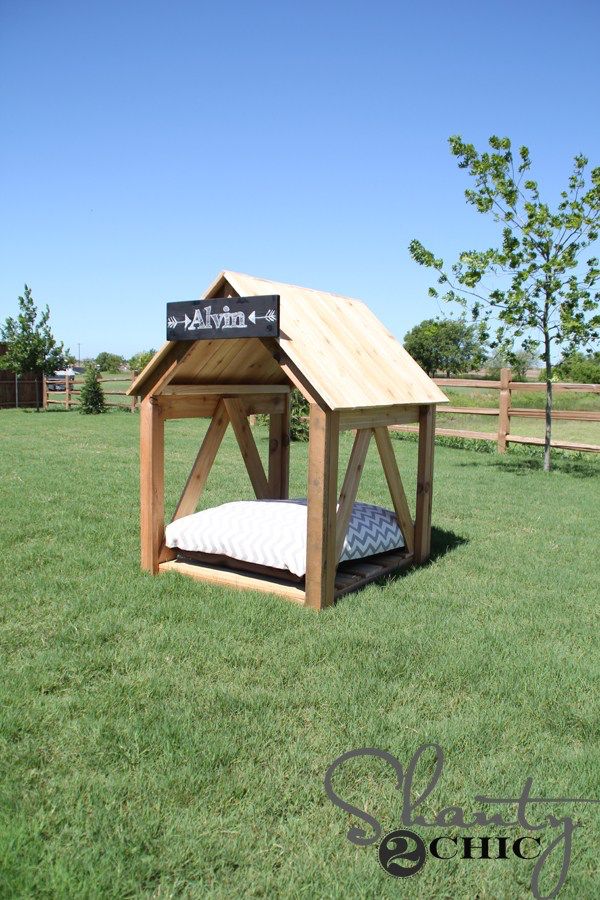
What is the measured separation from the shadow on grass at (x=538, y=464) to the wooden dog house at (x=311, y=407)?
7076 millimetres

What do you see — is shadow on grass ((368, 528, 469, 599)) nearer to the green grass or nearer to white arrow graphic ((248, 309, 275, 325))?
white arrow graphic ((248, 309, 275, 325))

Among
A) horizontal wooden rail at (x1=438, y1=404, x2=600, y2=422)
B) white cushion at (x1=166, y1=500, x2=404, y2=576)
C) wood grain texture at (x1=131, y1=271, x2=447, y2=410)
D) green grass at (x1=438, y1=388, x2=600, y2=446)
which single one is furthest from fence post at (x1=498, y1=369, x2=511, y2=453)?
white cushion at (x1=166, y1=500, x2=404, y2=576)

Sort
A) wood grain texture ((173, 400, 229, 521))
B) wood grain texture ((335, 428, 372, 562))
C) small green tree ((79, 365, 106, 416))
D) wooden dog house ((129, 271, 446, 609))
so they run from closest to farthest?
wooden dog house ((129, 271, 446, 609)) < wood grain texture ((335, 428, 372, 562)) < wood grain texture ((173, 400, 229, 521)) < small green tree ((79, 365, 106, 416))

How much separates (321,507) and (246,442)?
2.11 metres

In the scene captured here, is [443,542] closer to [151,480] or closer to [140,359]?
[151,480]

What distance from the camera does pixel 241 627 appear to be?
4934 millimetres

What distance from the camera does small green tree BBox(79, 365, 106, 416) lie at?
2589 centimetres

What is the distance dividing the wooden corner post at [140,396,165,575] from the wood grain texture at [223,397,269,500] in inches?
36.2

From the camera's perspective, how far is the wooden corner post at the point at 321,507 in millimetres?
5234

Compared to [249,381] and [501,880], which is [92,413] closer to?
[249,381]

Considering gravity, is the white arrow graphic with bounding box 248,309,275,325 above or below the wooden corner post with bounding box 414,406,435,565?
above

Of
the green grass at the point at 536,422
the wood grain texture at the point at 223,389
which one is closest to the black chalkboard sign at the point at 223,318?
the wood grain texture at the point at 223,389

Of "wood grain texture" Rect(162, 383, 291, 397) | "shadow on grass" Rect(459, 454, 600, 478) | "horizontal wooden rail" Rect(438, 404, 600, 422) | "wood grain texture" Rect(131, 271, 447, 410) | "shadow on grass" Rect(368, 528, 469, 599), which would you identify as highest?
"wood grain texture" Rect(131, 271, 447, 410)

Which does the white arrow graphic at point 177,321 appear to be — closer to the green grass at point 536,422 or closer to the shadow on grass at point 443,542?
the shadow on grass at point 443,542
